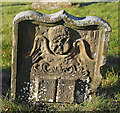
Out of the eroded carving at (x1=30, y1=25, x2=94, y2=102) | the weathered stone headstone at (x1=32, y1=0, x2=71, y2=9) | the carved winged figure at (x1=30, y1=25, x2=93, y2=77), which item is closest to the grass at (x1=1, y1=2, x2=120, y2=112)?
the eroded carving at (x1=30, y1=25, x2=94, y2=102)

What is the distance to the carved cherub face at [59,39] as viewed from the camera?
2.69m

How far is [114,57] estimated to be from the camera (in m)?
4.79

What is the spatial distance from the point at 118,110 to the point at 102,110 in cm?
28

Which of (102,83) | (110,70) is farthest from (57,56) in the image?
(110,70)

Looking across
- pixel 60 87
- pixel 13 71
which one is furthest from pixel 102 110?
pixel 13 71

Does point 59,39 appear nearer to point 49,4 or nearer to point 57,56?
point 57,56

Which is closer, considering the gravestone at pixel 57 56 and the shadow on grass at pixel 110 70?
the gravestone at pixel 57 56

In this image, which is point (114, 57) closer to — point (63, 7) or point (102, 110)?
point (102, 110)

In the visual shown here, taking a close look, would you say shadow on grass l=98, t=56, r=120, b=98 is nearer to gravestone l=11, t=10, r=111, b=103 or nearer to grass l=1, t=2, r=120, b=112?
grass l=1, t=2, r=120, b=112

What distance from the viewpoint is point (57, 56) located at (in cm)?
290

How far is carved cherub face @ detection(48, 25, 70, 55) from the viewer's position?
2.69 meters

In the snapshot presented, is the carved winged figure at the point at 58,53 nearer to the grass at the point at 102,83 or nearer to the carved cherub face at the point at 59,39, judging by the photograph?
the carved cherub face at the point at 59,39

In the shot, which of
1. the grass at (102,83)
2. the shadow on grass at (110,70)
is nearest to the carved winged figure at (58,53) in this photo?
the shadow on grass at (110,70)

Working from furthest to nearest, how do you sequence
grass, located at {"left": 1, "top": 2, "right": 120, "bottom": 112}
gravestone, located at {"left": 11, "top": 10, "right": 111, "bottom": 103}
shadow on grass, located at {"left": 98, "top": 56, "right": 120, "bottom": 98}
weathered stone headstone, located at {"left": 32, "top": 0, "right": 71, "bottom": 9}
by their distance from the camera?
weathered stone headstone, located at {"left": 32, "top": 0, "right": 71, "bottom": 9} < shadow on grass, located at {"left": 98, "top": 56, "right": 120, "bottom": 98} < grass, located at {"left": 1, "top": 2, "right": 120, "bottom": 112} < gravestone, located at {"left": 11, "top": 10, "right": 111, "bottom": 103}
